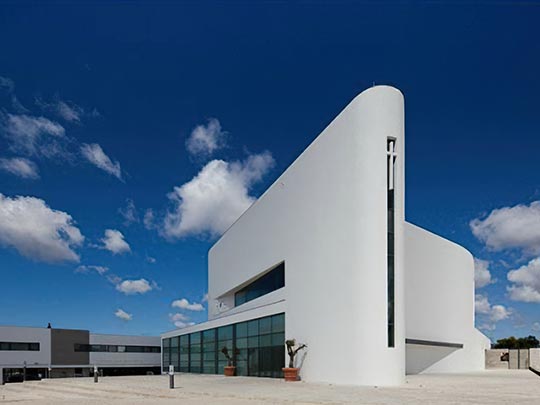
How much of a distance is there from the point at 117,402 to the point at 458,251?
3345cm

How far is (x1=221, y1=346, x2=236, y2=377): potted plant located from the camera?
35031 mm

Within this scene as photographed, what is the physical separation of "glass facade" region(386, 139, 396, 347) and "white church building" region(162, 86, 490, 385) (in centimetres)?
4

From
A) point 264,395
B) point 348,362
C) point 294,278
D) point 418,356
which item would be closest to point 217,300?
point 418,356

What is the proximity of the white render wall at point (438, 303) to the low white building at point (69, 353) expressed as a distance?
35153 mm

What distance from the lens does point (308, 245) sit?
28672mm

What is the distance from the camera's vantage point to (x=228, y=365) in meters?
36.8

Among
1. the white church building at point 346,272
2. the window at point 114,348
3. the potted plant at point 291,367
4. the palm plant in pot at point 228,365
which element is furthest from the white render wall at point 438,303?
the window at point 114,348

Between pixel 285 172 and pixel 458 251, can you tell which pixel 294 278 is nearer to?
pixel 285 172

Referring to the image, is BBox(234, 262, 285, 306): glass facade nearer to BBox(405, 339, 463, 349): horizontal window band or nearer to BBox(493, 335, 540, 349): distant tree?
BBox(405, 339, 463, 349): horizontal window band

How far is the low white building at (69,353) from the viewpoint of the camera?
2293 inches

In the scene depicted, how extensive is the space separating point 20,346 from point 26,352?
96 cm

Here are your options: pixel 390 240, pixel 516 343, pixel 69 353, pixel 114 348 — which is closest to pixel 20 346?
pixel 69 353

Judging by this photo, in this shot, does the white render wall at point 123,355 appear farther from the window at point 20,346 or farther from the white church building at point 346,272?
the white church building at point 346,272

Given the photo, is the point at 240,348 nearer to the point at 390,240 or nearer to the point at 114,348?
the point at 390,240
